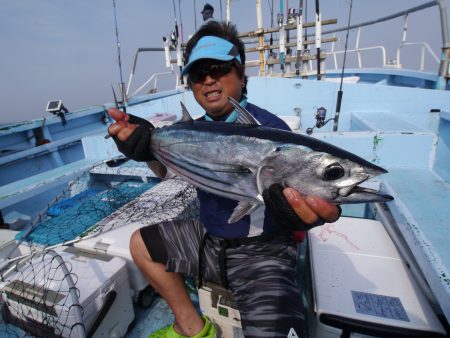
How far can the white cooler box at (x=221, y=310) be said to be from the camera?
73.3 inches

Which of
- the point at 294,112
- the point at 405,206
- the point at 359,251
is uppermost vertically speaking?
the point at 294,112

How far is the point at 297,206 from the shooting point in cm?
130

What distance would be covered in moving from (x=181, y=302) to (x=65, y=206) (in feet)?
8.56

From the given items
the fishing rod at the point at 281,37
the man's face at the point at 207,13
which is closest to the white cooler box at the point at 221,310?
the fishing rod at the point at 281,37

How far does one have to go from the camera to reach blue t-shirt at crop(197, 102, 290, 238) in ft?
6.21

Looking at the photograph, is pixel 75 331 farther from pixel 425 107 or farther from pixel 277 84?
pixel 425 107

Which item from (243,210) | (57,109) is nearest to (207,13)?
(57,109)

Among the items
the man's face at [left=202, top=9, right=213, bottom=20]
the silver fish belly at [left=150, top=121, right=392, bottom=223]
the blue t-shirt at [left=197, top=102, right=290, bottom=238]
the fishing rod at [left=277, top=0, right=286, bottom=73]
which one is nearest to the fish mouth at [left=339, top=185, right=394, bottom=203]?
the silver fish belly at [left=150, top=121, right=392, bottom=223]

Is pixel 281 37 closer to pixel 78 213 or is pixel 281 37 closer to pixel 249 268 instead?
pixel 78 213

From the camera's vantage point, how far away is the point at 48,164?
238 inches

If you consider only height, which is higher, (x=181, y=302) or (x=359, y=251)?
(x=359, y=251)

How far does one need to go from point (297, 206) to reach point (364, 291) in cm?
95

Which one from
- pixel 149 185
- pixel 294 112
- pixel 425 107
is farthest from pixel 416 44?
pixel 149 185

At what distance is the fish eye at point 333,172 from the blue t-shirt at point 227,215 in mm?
728
